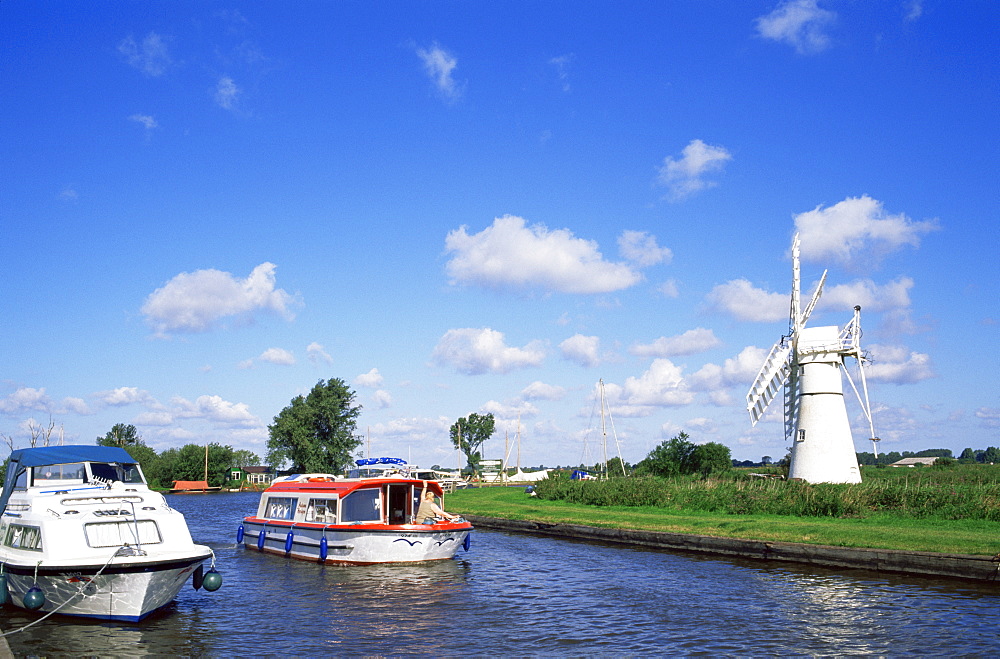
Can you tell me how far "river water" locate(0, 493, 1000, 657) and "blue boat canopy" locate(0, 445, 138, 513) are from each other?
4393 millimetres

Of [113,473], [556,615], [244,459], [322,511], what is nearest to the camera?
[556,615]

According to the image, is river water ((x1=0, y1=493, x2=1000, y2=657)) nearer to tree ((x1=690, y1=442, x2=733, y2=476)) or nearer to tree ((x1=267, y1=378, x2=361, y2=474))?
tree ((x1=690, y1=442, x2=733, y2=476))

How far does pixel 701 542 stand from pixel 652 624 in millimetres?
13597

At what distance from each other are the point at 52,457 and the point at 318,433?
8888 centimetres

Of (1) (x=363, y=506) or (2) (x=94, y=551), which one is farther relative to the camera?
(1) (x=363, y=506)

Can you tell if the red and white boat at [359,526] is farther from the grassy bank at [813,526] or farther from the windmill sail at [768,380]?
the windmill sail at [768,380]

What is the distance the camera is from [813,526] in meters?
32.4

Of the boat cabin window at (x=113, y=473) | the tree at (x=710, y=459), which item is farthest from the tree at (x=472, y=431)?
the boat cabin window at (x=113, y=473)

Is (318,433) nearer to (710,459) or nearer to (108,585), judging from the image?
(710,459)

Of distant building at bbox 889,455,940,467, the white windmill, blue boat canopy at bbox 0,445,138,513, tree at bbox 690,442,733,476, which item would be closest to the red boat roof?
blue boat canopy at bbox 0,445,138,513

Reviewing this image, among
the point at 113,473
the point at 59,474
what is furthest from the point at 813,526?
the point at 59,474

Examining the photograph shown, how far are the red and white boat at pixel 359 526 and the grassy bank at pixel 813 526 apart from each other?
36.9ft

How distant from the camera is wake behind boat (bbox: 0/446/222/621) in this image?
19.1 metres

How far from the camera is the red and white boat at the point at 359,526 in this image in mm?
30234
